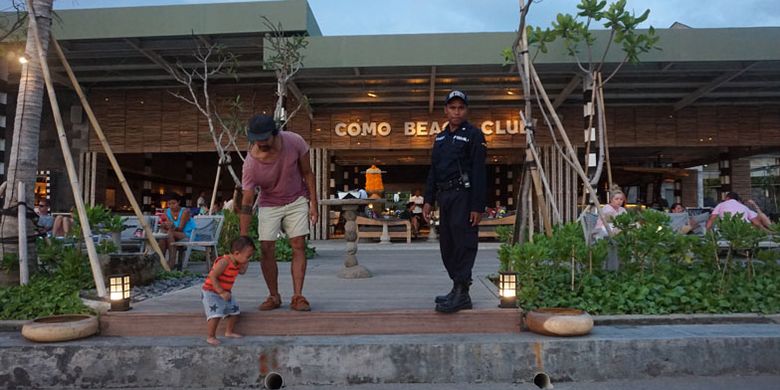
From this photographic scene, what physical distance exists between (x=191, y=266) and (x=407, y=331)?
5.17 metres

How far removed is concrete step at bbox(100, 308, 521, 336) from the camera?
12.7ft

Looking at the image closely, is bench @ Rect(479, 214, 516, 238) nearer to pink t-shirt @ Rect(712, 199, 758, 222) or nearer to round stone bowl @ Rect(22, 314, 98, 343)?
pink t-shirt @ Rect(712, 199, 758, 222)

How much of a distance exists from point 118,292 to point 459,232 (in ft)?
8.20

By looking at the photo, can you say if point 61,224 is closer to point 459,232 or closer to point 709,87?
point 459,232

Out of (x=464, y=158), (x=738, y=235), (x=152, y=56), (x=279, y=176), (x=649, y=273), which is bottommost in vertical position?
(x=649, y=273)

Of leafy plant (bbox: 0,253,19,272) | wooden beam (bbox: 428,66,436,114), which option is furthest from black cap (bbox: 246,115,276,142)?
wooden beam (bbox: 428,66,436,114)

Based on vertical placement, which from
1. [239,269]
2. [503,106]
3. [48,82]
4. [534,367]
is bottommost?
[534,367]

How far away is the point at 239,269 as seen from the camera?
378cm

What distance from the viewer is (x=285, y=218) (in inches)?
168

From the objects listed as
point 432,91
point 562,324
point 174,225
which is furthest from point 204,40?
point 562,324

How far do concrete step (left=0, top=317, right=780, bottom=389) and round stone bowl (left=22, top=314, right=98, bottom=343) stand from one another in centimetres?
5

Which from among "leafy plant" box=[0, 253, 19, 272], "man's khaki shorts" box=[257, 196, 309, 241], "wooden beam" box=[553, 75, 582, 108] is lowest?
"leafy plant" box=[0, 253, 19, 272]

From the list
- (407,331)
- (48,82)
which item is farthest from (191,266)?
(407,331)

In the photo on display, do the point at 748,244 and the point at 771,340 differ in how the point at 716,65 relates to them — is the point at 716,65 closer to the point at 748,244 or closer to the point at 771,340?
the point at 748,244
